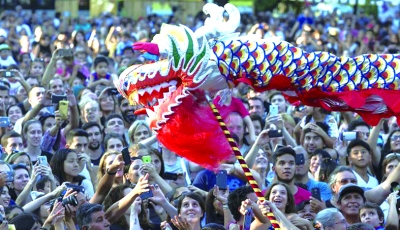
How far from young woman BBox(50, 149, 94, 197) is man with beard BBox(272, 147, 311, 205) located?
1678 millimetres

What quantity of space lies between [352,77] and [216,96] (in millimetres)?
836

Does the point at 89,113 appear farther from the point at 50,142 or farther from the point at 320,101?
the point at 320,101

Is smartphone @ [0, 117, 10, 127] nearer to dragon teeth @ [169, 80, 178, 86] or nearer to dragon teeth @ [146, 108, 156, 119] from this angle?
dragon teeth @ [146, 108, 156, 119]

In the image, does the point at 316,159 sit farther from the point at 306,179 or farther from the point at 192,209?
the point at 192,209

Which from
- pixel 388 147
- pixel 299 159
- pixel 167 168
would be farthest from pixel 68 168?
pixel 388 147

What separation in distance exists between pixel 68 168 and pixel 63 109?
1.63 meters

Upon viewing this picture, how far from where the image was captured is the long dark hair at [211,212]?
9156mm

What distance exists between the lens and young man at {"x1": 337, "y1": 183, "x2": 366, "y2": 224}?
31.0 ft

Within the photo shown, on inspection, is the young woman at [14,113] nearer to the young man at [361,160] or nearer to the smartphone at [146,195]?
the young man at [361,160]

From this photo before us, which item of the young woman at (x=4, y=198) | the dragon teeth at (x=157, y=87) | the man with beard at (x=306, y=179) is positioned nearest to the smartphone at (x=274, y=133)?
the man with beard at (x=306, y=179)

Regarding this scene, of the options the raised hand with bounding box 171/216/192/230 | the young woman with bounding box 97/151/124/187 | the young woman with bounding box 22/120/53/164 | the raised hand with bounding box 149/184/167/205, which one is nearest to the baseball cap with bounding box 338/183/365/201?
the raised hand with bounding box 149/184/167/205

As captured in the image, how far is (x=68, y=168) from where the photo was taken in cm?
1008

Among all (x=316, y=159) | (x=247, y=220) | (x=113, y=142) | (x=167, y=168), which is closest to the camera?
(x=247, y=220)

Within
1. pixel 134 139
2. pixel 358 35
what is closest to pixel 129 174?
pixel 134 139
